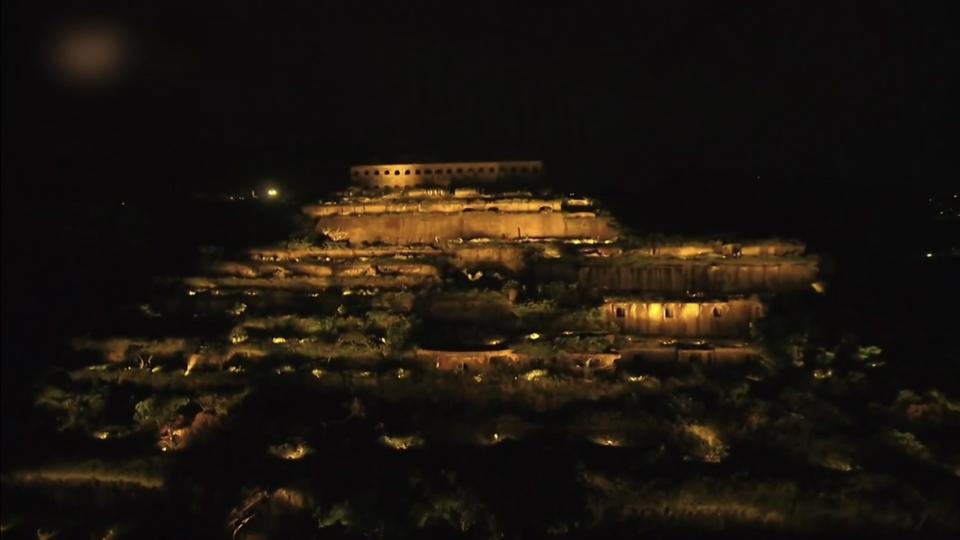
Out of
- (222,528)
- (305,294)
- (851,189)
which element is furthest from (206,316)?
(851,189)

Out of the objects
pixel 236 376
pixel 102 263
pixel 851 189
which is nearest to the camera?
pixel 236 376

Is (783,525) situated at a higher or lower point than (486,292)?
lower

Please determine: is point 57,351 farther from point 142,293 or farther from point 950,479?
point 950,479

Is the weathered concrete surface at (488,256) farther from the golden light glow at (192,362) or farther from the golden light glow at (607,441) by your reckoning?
the golden light glow at (607,441)

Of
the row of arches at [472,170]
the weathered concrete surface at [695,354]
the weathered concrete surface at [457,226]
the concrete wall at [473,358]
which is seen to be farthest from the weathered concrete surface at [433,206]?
the concrete wall at [473,358]

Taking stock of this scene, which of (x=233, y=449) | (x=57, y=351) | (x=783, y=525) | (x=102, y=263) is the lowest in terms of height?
(x=783, y=525)

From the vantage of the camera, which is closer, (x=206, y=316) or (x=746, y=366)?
(x=746, y=366)

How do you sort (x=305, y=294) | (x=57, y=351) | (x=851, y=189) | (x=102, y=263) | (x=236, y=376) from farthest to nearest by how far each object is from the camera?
(x=851, y=189)
(x=102, y=263)
(x=305, y=294)
(x=57, y=351)
(x=236, y=376)

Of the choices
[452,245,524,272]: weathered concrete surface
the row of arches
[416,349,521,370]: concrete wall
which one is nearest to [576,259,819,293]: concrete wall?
[452,245,524,272]: weathered concrete surface
